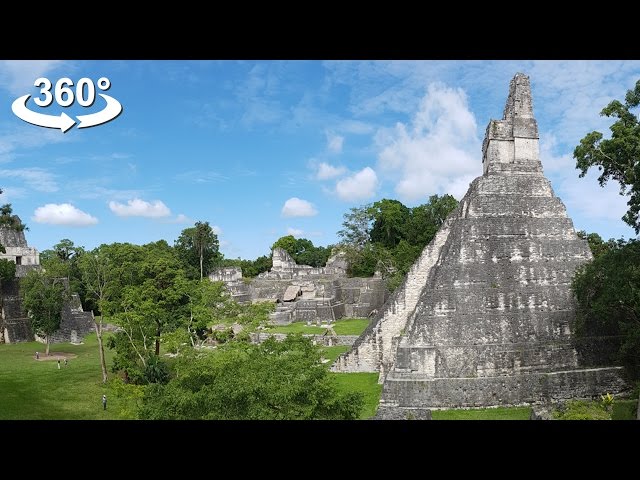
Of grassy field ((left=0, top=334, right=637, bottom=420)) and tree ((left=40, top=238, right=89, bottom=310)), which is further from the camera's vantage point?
tree ((left=40, top=238, right=89, bottom=310))

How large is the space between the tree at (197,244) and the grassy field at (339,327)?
23.3m

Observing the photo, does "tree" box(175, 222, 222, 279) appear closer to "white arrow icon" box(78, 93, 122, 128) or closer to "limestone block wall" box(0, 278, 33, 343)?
"limestone block wall" box(0, 278, 33, 343)

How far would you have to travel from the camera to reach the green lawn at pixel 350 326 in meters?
33.8

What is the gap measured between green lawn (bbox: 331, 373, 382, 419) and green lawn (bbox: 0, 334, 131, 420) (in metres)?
7.12

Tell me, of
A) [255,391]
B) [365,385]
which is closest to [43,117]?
[255,391]

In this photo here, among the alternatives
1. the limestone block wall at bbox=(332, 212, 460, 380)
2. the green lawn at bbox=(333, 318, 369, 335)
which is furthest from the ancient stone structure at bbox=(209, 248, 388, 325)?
the limestone block wall at bbox=(332, 212, 460, 380)

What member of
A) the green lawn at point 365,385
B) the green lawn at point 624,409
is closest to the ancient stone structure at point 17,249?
the green lawn at point 365,385

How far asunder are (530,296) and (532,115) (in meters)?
6.43

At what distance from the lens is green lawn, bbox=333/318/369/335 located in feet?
111

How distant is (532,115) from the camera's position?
17828 mm

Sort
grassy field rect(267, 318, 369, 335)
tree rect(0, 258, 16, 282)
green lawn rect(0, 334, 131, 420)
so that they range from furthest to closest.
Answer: grassy field rect(267, 318, 369, 335) < tree rect(0, 258, 16, 282) < green lawn rect(0, 334, 131, 420)

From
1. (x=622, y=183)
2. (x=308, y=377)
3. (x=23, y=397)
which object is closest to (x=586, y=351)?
(x=622, y=183)

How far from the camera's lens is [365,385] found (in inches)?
712
